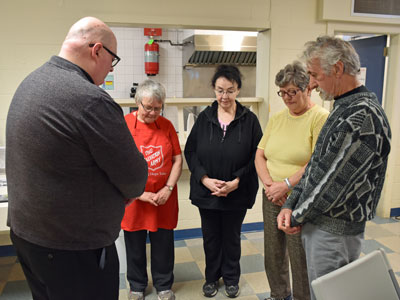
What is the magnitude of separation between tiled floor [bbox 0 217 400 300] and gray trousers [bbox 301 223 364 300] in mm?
1113

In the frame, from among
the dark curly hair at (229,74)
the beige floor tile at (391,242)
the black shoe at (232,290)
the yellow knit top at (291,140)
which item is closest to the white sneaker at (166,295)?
the black shoe at (232,290)

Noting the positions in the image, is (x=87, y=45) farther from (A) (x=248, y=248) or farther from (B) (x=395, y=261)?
(B) (x=395, y=261)

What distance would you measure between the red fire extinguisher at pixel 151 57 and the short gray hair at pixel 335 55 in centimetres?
393

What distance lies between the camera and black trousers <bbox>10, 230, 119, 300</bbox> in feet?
3.95

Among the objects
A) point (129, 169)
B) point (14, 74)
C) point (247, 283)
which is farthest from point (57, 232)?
point (14, 74)

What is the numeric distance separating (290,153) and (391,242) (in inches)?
81.5

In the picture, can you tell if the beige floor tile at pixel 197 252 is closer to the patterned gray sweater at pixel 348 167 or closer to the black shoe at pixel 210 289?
the black shoe at pixel 210 289

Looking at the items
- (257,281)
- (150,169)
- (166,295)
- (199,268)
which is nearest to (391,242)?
(257,281)

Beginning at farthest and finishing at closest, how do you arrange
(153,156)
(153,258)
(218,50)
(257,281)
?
(218,50) → (257,281) → (153,258) → (153,156)

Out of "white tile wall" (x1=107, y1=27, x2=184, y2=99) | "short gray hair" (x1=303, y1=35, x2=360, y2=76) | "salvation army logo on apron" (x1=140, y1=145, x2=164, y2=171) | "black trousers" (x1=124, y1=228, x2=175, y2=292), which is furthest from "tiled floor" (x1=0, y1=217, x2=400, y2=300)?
"white tile wall" (x1=107, y1=27, x2=184, y2=99)

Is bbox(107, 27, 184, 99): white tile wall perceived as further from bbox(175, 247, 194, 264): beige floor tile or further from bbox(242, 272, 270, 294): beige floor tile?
bbox(242, 272, 270, 294): beige floor tile

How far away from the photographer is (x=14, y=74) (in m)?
2.77

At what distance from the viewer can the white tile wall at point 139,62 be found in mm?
5254

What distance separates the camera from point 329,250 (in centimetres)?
139
